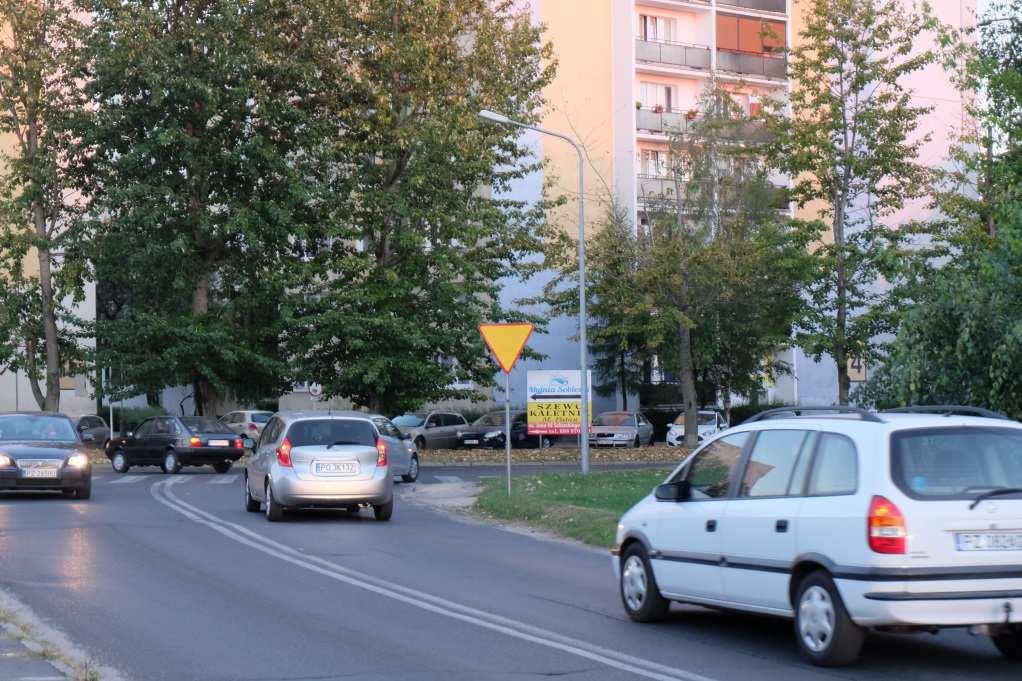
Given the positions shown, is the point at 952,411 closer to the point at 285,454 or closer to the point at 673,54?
the point at 285,454

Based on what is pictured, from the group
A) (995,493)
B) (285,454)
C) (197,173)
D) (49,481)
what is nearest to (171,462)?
(197,173)

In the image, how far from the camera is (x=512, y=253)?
4894 cm

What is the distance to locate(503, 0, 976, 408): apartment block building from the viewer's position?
5981 cm

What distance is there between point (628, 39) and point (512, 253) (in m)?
16.2

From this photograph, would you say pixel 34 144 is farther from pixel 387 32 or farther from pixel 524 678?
pixel 524 678

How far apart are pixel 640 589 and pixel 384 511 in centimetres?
1082

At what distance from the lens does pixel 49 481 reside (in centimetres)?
2439

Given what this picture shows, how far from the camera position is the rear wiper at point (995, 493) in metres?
8.95

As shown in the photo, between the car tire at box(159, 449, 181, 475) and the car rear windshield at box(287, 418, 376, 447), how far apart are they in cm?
1707

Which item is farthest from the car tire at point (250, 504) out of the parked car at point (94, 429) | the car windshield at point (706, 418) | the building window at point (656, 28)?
the building window at point (656, 28)

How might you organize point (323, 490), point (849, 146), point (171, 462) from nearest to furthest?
point (323, 490)
point (171, 462)
point (849, 146)

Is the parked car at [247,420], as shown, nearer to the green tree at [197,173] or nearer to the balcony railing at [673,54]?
the green tree at [197,173]

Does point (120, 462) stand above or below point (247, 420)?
below

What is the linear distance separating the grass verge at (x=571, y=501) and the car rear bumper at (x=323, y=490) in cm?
245
